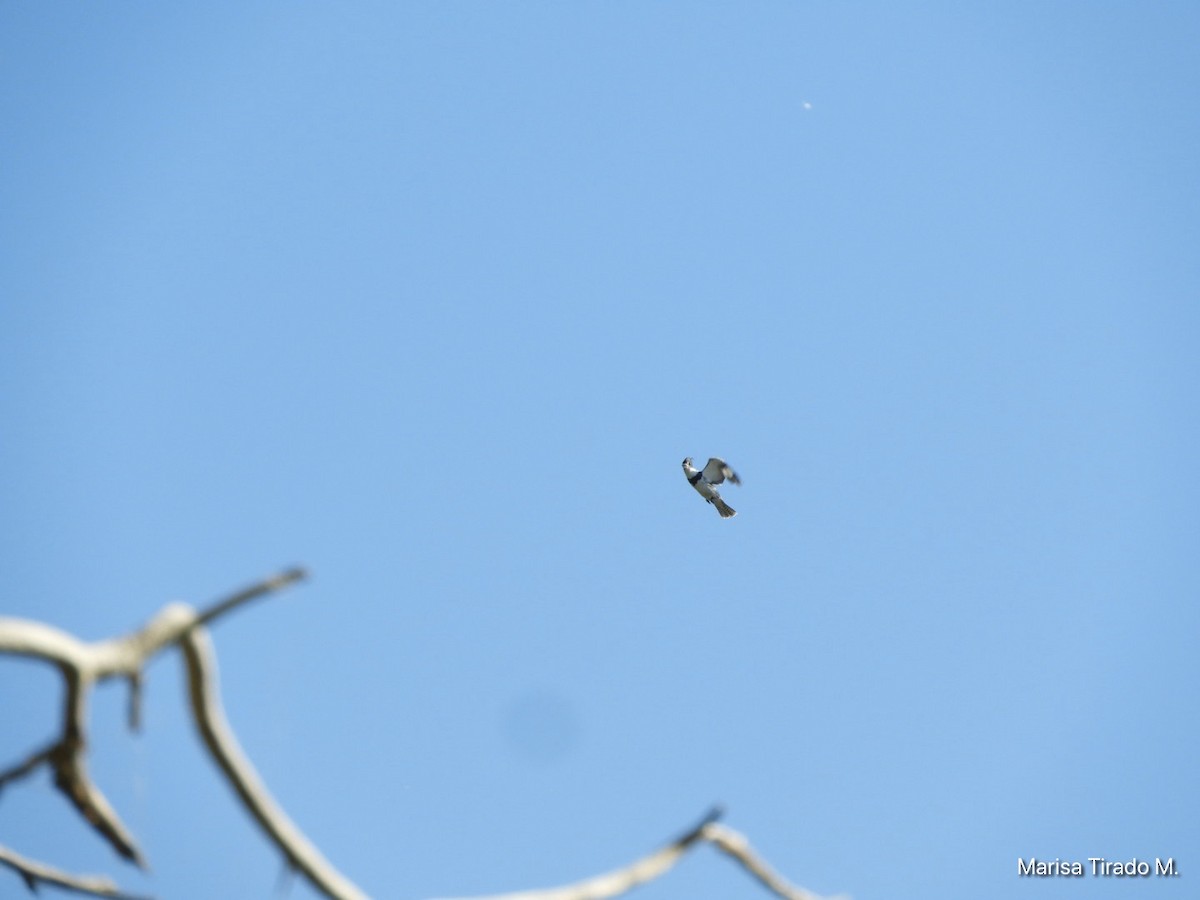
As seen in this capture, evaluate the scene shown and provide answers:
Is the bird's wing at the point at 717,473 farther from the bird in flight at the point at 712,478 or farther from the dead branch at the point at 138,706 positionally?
the dead branch at the point at 138,706

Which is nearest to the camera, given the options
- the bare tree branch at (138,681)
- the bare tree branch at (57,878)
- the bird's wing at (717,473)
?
the bare tree branch at (138,681)

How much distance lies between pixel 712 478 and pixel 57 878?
44.7ft

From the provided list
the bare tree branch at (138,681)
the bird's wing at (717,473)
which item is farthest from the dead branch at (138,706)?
the bird's wing at (717,473)

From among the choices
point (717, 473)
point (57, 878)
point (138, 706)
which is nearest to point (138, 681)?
point (138, 706)

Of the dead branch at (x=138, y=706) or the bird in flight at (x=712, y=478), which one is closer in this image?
the dead branch at (x=138, y=706)

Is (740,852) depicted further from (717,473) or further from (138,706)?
(717,473)

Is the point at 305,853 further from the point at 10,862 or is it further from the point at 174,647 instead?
the point at 10,862

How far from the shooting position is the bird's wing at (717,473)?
16.2 m

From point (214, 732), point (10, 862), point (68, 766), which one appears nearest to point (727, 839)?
point (214, 732)

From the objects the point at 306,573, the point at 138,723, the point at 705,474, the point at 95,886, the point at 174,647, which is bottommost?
the point at 95,886

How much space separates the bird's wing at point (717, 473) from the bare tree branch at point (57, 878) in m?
12.8

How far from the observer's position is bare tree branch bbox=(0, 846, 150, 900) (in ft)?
12.5

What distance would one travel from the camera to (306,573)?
3037 mm

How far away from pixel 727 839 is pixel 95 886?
2611 millimetres
